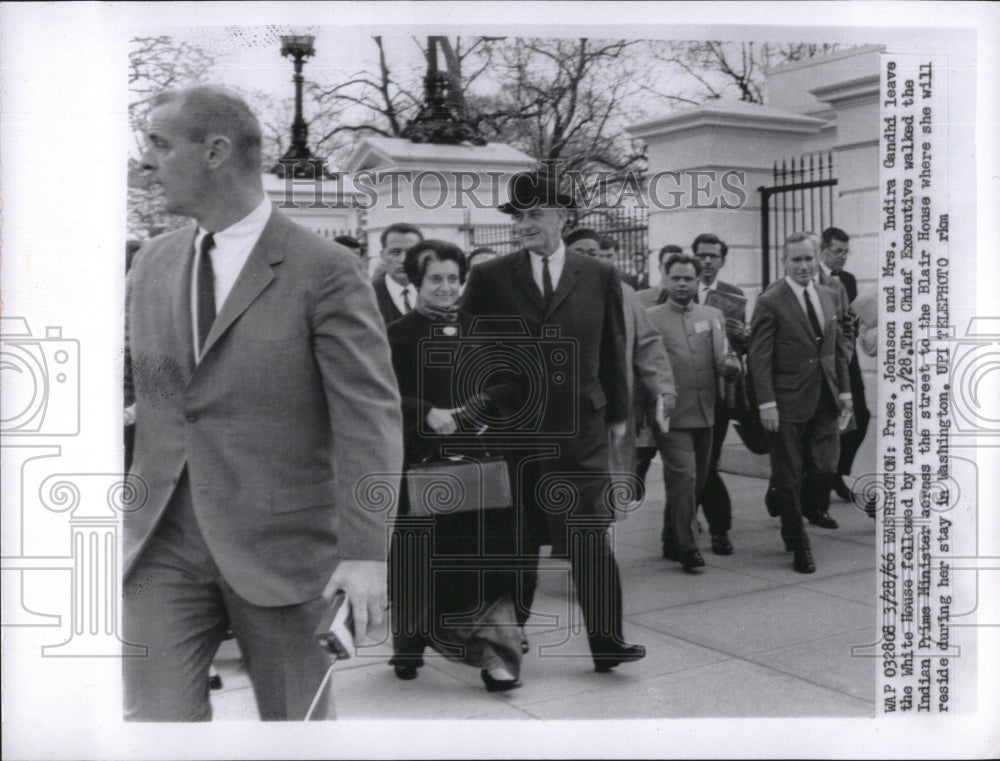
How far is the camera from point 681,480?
4547 millimetres

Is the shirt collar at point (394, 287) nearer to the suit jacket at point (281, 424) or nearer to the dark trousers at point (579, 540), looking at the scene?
the suit jacket at point (281, 424)

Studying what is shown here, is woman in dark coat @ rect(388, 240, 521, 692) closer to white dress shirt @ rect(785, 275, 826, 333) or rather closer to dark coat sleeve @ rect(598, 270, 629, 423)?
dark coat sleeve @ rect(598, 270, 629, 423)

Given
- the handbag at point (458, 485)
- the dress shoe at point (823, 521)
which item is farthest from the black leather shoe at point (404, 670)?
the dress shoe at point (823, 521)

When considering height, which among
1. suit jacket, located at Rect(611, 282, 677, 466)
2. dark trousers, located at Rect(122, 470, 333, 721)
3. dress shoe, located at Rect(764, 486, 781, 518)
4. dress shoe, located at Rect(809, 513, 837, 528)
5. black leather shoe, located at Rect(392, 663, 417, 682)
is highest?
suit jacket, located at Rect(611, 282, 677, 466)

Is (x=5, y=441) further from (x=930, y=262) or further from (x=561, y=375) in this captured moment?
(x=930, y=262)

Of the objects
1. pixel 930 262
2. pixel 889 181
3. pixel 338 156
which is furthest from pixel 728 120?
pixel 338 156

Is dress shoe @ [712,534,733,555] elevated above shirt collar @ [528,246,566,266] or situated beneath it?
situated beneath

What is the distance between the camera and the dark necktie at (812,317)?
176 inches

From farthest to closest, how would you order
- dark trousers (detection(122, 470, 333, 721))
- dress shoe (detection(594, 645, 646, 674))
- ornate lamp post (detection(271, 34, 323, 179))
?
dress shoe (detection(594, 645, 646, 674)) → ornate lamp post (detection(271, 34, 323, 179)) → dark trousers (detection(122, 470, 333, 721))

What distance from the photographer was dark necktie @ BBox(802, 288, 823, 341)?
14.7 feet

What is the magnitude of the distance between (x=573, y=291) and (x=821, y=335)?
1.04m

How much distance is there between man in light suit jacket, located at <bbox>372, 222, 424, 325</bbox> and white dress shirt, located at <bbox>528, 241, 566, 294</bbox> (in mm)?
397

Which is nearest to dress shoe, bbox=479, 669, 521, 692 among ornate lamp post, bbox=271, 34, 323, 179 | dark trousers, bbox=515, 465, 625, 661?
dark trousers, bbox=515, 465, 625, 661

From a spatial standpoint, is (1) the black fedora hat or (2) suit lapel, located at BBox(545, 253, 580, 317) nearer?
(1) the black fedora hat
